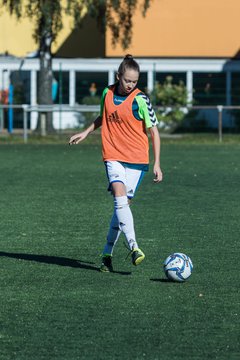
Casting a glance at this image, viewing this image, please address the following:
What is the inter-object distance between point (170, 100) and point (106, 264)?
35123 mm

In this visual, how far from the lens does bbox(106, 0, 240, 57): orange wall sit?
51.6m

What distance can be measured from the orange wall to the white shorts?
131 ft

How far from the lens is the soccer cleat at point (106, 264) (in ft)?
38.5

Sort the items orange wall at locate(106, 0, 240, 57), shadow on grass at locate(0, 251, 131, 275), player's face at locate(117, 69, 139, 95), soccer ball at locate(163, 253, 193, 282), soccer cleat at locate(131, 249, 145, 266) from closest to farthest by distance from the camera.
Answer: soccer ball at locate(163, 253, 193, 282) < player's face at locate(117, 69, 139, 95) < soccer cleat at locate(131, 249, 145, 266) < shadow on grass at locate(0, 251, 131, 275) < orange wall at locate(106, 0, 240, 57)

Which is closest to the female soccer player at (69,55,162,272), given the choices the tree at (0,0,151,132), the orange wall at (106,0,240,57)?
the tree at (0,0,151,132)

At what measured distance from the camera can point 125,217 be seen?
11617 millimetres

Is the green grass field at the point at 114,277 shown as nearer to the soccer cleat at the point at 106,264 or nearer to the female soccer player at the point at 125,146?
the soccer cleat at the point at 106,264

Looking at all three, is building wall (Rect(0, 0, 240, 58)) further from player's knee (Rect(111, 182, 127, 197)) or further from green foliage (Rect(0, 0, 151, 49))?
player's knee (Rect(111, 182, 127, 197))

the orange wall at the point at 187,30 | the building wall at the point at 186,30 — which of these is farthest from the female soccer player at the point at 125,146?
the orange wall at the point at 187,30

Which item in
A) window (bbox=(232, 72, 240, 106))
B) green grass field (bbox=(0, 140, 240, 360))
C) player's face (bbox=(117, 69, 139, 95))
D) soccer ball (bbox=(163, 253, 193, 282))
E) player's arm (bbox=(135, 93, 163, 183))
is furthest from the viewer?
window (bbox=(232, 72, 240, 106))

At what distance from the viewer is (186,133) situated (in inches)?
1795

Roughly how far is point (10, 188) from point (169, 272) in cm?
1107

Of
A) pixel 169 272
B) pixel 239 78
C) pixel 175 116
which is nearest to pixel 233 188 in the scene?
pixel 169 272

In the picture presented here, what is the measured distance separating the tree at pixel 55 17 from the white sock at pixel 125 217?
29880 millimetres
